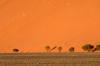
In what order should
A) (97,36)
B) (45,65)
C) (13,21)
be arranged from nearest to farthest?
(45,65)
(97,36)
(13,21)

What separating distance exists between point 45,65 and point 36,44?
0.66 m

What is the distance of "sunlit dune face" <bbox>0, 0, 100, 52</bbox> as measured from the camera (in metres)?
3.30

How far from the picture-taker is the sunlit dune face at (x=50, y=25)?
3305 millimetres

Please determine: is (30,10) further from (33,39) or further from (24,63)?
(24,63)

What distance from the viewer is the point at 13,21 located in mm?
3541

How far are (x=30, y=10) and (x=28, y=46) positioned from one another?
0.50 m

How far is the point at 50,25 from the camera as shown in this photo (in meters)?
3.41

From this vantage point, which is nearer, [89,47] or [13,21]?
[89,47]

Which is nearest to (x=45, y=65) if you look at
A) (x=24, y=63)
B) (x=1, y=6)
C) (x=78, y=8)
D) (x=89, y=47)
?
(x=24, y=63)

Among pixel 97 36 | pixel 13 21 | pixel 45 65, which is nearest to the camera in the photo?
pixel 45 65

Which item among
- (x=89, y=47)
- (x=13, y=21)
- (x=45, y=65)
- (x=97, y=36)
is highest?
(x=13, y=21)

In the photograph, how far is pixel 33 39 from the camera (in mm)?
3385

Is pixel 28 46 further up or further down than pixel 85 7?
further down

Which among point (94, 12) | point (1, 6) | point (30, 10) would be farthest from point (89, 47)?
point (1, 6)
